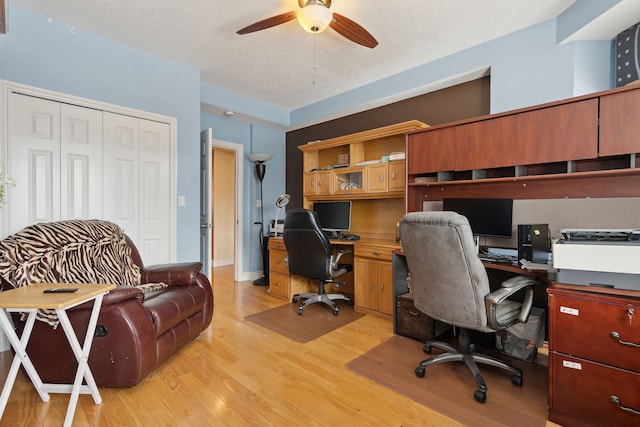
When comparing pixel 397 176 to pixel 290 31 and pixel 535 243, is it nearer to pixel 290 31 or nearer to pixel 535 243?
pixel 535 243

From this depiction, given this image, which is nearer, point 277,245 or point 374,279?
point 374,279

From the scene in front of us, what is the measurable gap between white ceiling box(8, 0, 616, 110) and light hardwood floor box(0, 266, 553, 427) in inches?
103

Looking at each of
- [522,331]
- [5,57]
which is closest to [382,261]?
[522,331]

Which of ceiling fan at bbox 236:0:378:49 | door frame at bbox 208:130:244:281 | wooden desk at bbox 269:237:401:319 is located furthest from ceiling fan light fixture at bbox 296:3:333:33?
door frame at bbox 208:130:244:281

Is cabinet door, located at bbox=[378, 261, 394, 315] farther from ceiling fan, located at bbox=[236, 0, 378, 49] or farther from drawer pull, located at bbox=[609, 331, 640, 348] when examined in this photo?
ceiling fan, located at bbox=[236, 0, 378, 49]

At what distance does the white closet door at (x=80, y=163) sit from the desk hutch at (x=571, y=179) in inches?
115

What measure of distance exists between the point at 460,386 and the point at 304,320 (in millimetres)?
1529

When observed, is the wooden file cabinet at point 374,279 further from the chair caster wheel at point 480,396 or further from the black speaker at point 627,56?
the black speaker at point 627,56

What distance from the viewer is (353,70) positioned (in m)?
3.41

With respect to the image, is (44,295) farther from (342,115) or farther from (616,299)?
(342,115)

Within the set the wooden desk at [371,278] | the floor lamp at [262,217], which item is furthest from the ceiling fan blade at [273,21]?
the floor lamp at [262,217]

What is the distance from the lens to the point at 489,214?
101 inches

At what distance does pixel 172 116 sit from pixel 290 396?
2.95m

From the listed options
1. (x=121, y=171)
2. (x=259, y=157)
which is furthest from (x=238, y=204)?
(x=121, y=171)
